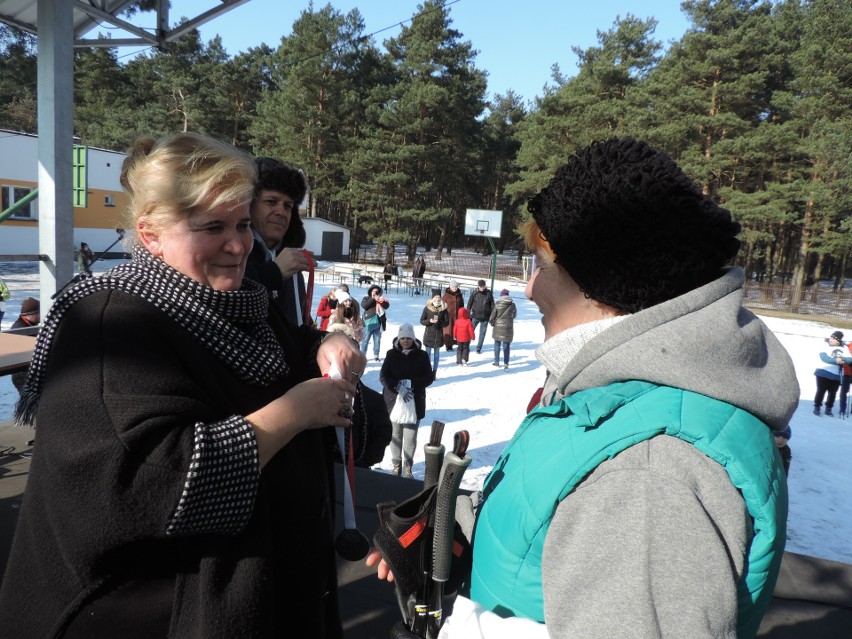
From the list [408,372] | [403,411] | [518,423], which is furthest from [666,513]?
[518,423]

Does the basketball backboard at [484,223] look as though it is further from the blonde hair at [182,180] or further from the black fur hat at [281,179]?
the blonde hair at [182,180]

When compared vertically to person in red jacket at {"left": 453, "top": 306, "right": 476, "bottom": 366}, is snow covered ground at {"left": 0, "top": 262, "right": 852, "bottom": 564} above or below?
below

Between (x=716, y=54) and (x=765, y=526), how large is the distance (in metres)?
→ 32.1

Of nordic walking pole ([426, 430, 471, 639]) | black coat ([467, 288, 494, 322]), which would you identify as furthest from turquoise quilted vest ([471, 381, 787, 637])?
black coat ([467, 288, 494, 322])

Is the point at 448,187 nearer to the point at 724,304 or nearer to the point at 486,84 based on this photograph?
the point at 486,84

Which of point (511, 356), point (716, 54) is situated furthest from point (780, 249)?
point (511, 356)

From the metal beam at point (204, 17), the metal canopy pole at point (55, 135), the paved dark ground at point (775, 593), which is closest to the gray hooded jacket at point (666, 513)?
the paved dark ground at point (775, 593)

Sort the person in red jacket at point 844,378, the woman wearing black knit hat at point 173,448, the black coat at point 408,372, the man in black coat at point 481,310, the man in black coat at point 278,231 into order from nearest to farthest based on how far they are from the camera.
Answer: the woman wearing black knit hat at point 173,448
the man in black coat at point 278,231
the black coat at point 408,372
the person in red jacket at point 844,378
the man in black coat at point 481,310

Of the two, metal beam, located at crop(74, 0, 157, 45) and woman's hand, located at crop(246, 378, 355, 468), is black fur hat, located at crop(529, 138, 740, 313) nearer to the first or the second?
A: woman's hand, located at crop(246, 378, 355, 468)

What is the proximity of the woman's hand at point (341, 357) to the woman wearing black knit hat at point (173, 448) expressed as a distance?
0.13 m

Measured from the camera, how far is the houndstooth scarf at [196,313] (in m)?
1.11

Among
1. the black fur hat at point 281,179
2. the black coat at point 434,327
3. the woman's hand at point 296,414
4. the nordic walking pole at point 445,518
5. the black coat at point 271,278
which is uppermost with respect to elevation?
the black fur hat at point 281,179

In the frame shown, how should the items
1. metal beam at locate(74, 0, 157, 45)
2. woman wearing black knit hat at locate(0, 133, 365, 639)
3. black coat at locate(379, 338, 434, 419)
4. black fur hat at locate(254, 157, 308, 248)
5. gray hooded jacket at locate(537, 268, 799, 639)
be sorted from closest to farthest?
gray hooded jacket at locate(537, 268, 799, 639), woman wearing black knit hat at locate(0, 133, 365, 639), black fur hat at locate(254, 157, 308, 248), metal beam at locate(74, 0, 157, 45), black coat at locate(379, 338, 434, 419)

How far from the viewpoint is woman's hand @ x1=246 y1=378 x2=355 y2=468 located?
3.59 ft
